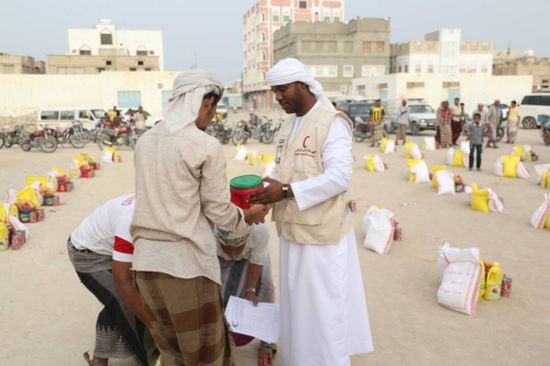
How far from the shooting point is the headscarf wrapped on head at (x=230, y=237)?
2295mm

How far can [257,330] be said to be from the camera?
2600mm

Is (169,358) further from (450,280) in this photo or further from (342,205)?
(450,280)

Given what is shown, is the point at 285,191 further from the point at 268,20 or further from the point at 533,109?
the point at 268,20

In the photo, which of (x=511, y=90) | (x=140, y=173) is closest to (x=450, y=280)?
(x=140, y=173)

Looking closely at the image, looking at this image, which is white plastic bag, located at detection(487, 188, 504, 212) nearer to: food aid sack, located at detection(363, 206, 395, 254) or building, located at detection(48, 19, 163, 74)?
food aid sack, located at detection(363, 206, 395, 254)

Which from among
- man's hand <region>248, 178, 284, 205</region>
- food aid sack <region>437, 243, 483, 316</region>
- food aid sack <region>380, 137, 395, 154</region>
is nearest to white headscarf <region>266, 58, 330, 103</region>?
man's hand <region>248, 178, 284, 205</region>

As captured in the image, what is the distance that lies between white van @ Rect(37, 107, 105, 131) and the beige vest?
18.5 m

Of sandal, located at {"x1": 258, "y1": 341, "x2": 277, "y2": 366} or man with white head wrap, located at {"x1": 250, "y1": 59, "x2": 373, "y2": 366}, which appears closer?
man with white head wrap, located at {"x1": 250, "y1": 59, "x2": 373, "y2": 366}

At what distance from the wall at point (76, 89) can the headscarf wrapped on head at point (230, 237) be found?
90.9 feet

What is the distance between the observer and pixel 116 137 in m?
15.9

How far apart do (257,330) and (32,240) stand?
13.2 ft

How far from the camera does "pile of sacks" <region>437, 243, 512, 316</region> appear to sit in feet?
11.5

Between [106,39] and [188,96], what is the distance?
56.6m

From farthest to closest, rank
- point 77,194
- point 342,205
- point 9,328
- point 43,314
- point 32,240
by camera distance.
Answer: point 77,194 < point 32,240 < point 43,314 < point 9,328 < point 342,205
